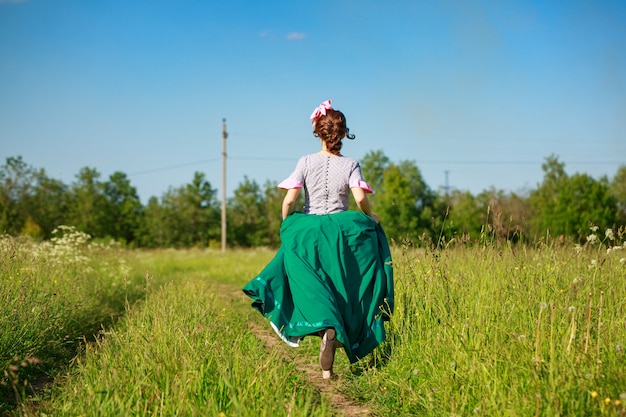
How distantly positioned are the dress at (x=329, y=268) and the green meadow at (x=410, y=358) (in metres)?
0.26

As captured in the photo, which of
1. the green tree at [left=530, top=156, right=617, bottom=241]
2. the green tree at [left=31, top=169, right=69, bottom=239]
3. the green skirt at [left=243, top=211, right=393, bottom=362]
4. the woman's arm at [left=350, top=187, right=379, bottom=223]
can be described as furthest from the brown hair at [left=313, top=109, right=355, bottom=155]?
the green tree at [left=530, top=156, right=617, bottom=241]

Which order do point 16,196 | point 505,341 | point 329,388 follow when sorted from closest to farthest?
1. point 505,341
2. point 329,388
3. point 16,196

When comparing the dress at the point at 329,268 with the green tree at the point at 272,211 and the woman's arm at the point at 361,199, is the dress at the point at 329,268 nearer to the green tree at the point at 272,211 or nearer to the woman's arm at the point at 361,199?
→ the woman's arm at the point at 361,199

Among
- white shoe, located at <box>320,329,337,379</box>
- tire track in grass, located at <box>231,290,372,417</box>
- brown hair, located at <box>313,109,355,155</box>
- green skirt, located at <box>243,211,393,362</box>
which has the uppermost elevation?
brown hair, located at <box>313,109,355,155</box>

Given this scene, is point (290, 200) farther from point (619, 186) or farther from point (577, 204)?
point (619, 186)

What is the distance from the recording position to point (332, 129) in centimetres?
521

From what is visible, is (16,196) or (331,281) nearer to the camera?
(331,281)

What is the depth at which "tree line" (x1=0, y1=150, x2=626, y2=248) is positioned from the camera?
44.6 m

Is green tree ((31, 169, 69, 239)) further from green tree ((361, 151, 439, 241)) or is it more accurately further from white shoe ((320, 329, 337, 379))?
white shoe ((320, 329, 337, 379))

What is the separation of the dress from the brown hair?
0.45 ft

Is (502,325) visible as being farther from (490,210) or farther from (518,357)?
(490,210)

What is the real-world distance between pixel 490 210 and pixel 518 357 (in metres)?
2.12

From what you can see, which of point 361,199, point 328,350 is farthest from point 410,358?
point 361,199

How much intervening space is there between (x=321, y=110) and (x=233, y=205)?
57977mm
